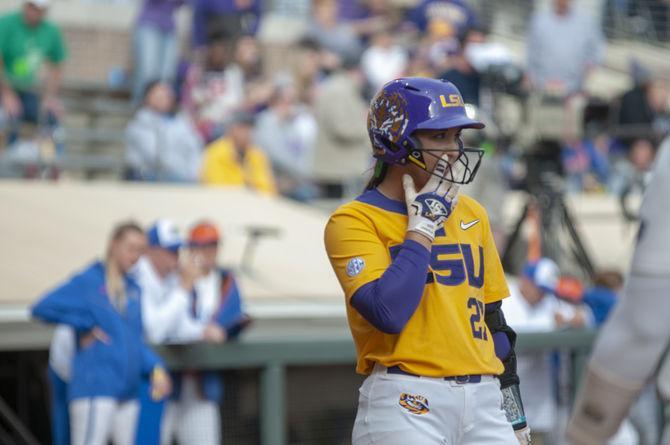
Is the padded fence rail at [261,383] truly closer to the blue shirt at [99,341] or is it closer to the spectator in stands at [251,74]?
the blue shirt at [99,341]

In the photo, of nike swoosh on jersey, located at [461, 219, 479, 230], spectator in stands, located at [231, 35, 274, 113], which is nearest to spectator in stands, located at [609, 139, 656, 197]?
spectator in stands, located at [231, 35, 274, 113]

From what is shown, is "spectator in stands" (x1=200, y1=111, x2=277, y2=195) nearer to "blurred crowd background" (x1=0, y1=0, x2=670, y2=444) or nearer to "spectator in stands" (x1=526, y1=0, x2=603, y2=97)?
"blurred crowd background" (x1=0, y1=0, x2=670, y2=444)

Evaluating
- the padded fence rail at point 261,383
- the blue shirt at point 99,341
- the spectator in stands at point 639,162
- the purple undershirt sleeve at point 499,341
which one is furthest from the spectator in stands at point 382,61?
the purple undershirt sleeve at point 499,341

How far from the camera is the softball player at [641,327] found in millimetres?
6004

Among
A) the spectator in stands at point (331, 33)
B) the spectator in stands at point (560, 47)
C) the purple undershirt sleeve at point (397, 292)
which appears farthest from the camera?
the spectator in stands at point (331, 33)

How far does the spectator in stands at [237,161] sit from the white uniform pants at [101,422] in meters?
4.73

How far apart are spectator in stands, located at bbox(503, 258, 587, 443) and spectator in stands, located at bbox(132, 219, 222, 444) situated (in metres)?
2.19

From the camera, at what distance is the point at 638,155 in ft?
42.2

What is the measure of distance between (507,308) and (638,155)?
412cm

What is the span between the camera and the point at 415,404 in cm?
432

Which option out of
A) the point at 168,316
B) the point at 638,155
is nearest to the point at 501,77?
the point at 638,155

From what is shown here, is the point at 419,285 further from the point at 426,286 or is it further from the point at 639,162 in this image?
the point at 639,162

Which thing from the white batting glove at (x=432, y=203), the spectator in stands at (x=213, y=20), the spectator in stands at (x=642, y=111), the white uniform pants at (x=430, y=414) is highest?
the white batting glove at (x=432, y=203)

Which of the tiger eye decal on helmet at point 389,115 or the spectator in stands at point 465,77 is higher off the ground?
the tiger eye decal on helmet at point 389,115
